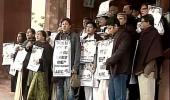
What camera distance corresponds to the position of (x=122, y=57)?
28.6 ft

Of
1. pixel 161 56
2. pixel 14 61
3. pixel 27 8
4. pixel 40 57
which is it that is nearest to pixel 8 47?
pixel 14 61

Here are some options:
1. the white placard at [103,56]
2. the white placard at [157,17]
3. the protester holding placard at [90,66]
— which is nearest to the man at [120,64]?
the white placard at [103,56]

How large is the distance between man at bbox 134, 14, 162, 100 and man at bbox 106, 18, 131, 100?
0.85 feet

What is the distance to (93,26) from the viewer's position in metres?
9.66

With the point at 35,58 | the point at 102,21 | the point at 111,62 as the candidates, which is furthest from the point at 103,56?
the point at 35,58

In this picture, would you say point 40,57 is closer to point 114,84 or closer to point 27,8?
point 114,84

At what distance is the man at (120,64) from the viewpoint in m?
8.72

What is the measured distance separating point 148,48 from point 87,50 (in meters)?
1.74

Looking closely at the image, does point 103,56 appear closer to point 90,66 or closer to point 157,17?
point 90,66

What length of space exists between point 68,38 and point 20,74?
1.77m

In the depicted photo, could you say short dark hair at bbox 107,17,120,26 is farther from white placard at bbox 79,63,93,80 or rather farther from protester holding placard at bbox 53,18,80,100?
white placard at bbox 79,63,93,80

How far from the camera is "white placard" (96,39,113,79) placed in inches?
366

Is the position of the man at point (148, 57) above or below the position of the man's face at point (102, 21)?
below

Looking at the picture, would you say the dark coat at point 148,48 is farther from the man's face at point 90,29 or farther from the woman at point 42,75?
the woman at point 42,75
